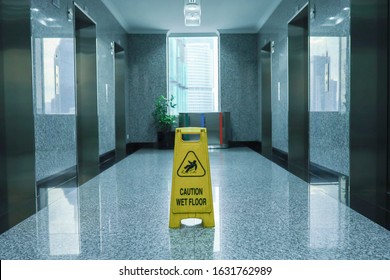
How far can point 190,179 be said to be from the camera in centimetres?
275

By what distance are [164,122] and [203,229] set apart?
7503 millimetres

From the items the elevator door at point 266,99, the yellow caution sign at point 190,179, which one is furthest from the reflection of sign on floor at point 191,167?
the elevator door at point 266,99

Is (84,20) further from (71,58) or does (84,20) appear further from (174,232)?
(174,232)

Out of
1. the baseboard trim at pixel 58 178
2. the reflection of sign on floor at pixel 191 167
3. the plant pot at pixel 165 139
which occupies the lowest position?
the baseboard trim at pixel 58 178

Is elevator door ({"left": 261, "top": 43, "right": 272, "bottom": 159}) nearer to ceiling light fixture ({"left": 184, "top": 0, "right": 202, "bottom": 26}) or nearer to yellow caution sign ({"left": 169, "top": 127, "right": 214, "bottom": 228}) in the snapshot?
ceiling light fixture ({"left": 184, "top": 0, "right": 202, "bottom": 26})

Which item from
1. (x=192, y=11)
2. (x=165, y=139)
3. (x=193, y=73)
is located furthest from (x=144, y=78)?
(x=192, y=11)

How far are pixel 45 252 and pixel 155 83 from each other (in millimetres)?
8425

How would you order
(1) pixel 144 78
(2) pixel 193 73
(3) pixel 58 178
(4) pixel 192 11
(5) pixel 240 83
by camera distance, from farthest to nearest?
(2) pixel 193 73 < (5) pixel 240 83 < (1) pixel 144 78 < (4) pixel 192 11 < (3) pixel 58 178

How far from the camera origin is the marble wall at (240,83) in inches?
414

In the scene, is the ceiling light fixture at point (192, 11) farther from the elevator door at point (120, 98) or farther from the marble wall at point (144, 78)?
the marble wall at point (144, 78)

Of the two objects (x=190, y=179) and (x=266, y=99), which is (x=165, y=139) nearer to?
(x=266, y=99)

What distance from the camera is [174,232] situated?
106 inches

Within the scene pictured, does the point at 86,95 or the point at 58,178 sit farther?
the point at 86,95

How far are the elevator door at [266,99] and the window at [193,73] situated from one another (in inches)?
64.4
